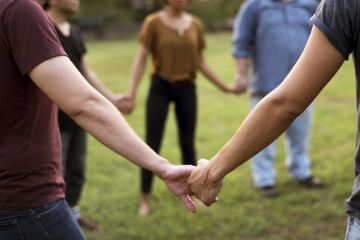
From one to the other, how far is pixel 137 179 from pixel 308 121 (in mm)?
1939

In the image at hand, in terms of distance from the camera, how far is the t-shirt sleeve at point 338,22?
1735mm

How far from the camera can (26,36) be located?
197cm

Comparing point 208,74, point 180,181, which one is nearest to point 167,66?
point 208,74

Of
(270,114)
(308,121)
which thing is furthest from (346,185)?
(270,114)

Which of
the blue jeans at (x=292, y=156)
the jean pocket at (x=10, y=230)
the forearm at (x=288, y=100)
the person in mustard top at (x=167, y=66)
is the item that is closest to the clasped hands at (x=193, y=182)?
the forearm at (x=288, y=100)

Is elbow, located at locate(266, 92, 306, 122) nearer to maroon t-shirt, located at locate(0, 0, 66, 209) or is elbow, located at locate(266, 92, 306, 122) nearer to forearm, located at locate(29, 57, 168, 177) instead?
forearm, located at locate(29, 57, 168, 177)

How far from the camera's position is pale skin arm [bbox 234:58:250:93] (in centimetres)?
539

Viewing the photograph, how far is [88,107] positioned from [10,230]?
587mm

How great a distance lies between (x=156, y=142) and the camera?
5.06 metres

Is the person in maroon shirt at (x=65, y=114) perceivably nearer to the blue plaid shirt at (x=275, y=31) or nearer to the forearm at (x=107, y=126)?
the blue plaid shirt at (x=275, y=31)

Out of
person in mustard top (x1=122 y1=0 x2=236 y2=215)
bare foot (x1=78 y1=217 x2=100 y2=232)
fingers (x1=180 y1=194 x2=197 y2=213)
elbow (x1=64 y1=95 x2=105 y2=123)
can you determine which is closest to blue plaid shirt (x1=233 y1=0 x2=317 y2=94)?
person in mustard top (x1=122 y1=0 x2=236 y2=215)

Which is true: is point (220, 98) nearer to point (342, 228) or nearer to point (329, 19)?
point (342, 228)

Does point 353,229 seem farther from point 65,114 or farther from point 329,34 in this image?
point 65,114

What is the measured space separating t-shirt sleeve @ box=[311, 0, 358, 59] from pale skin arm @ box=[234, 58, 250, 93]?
3.59 m
